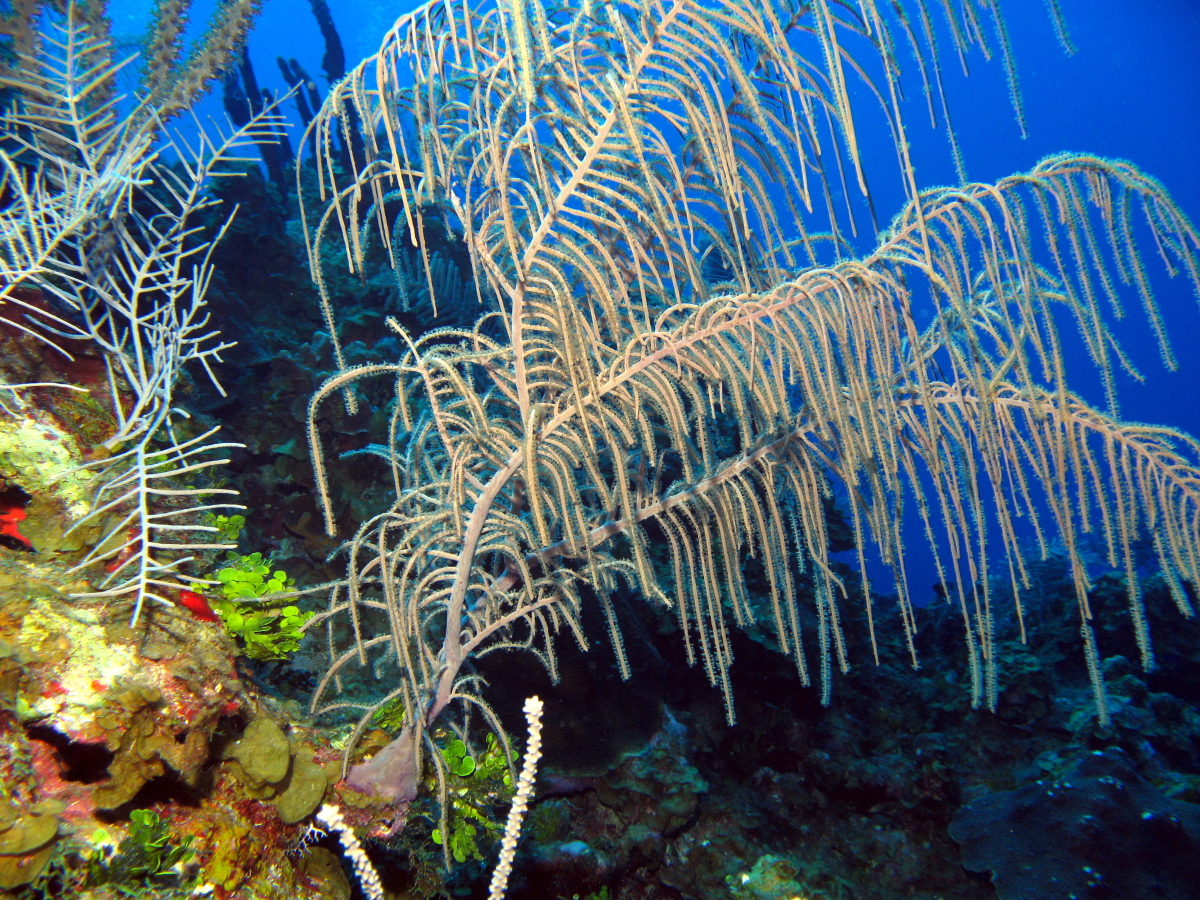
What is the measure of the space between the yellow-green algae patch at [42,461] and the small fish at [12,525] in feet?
0.36

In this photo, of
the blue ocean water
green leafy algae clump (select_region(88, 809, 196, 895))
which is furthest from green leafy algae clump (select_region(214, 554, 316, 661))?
the blue ocean water

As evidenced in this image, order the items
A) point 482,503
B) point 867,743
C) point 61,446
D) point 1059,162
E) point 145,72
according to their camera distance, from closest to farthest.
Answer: point 1059,162
point 482,503
point 61,446
point 145,72
point 867,743

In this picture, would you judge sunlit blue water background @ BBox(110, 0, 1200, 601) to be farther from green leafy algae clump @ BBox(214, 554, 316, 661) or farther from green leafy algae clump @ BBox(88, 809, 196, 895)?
green leafy algae clump @ BBox(88, 809, 196, 895)

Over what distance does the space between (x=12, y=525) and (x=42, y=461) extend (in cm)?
30

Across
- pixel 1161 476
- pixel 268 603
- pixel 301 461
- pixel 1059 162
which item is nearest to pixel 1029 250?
pixel 1059 162

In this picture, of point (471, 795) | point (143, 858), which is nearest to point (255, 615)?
Answer: point (143, 858)

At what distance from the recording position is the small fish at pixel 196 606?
2186 millimetres

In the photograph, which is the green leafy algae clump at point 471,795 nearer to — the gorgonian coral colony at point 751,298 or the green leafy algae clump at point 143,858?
the gorgonian coral colony at point 751,298

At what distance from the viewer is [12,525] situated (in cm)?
206

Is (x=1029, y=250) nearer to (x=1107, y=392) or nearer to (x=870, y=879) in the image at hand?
(x=1107, y=392)

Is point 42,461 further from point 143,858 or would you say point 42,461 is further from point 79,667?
point 143,858

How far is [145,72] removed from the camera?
151 inches

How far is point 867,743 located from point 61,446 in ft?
21.5

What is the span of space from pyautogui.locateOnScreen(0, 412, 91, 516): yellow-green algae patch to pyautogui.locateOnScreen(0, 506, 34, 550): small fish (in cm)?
11
